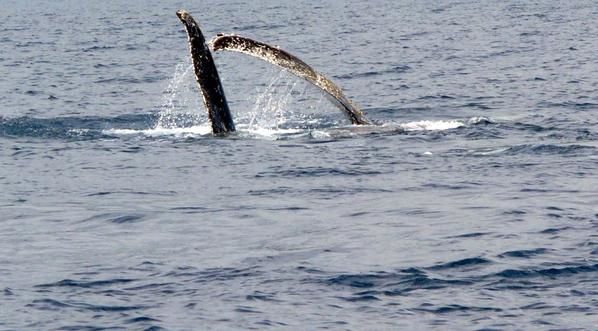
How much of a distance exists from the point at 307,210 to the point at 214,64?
4562 millimetres

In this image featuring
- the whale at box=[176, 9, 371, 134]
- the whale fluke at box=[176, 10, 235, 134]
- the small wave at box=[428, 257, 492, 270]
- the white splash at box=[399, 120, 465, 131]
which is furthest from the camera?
the white splash at box=[399, 120, 465, 131]

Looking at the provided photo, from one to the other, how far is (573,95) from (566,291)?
17.9 meters

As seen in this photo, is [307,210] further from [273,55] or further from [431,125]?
[431,125]

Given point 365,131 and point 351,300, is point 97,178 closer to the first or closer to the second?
point 365,131

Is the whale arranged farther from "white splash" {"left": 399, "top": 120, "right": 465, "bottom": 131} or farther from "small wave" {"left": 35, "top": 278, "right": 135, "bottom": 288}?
"small wave" {"left": 35, "top": 278, "right": 135, "bottom": 288}

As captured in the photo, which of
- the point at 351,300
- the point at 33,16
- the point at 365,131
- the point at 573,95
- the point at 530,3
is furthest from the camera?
the point at 33,16

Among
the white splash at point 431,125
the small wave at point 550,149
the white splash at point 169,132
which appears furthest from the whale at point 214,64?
the small wave at point 550,149

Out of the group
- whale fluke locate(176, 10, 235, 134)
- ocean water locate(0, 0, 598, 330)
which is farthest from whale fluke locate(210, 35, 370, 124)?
ocean water locate(0, 0, 598, 330)

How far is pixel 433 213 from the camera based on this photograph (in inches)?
641

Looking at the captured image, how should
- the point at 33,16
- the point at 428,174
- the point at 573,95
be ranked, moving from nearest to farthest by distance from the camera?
the point at 428,174 → the point at 573,95 → the point at 33,16

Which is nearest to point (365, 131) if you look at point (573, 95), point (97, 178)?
point (97, 178)

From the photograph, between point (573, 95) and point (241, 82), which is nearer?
point (573, 95)

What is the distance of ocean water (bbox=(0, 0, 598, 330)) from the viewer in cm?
1234

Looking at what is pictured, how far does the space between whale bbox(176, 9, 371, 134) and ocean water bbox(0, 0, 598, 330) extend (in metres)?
0.75
